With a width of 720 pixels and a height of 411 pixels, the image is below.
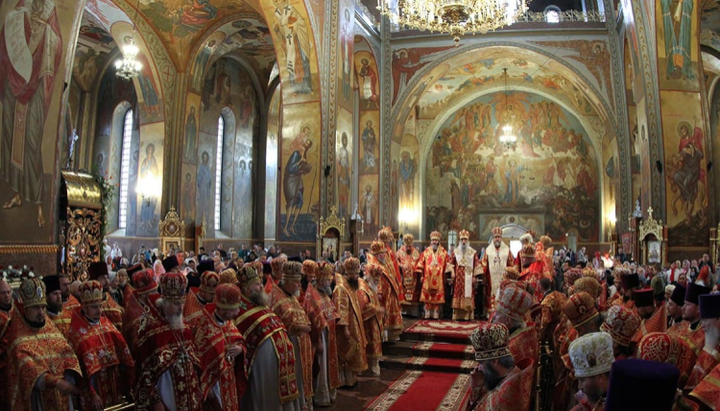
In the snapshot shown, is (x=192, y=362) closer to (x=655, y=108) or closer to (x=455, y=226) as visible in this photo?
(x=655, y=108)

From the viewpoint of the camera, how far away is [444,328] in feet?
36.7

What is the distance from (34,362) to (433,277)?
31.5 feet

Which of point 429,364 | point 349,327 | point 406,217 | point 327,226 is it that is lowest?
point 429,364

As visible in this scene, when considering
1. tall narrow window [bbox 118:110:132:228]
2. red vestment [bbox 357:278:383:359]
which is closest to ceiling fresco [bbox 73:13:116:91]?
tall narrow window [bbox 118:110:132:228]

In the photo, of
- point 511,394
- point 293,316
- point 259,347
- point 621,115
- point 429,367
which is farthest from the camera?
point 621,115

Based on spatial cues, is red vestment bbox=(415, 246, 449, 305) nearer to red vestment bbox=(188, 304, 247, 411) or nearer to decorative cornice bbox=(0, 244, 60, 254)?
decorative cornice bbox=(0, 244, 60, 254)

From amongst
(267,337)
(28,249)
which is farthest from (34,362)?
(28,249)

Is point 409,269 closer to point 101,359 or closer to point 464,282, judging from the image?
point 464,282

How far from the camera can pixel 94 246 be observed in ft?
37.8

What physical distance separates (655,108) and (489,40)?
318 inches

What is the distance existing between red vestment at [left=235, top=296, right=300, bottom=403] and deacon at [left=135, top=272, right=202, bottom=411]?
94 cm

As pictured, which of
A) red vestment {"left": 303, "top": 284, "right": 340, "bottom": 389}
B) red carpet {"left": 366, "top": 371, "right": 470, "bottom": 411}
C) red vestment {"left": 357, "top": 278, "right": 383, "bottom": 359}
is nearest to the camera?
red vestment {"left": 303, "top": 284, "right": 340, "bottom": 389}

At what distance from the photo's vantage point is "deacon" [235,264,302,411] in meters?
4.99

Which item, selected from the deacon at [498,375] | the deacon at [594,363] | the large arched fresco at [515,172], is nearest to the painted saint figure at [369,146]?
the large arched fresco at [515,172]
